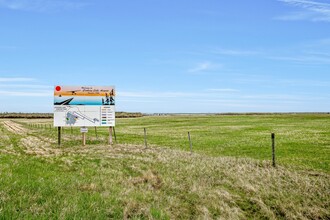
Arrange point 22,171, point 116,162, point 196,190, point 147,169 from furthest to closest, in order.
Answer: point 116,162, point 147,169, point 22,171, point 196,190

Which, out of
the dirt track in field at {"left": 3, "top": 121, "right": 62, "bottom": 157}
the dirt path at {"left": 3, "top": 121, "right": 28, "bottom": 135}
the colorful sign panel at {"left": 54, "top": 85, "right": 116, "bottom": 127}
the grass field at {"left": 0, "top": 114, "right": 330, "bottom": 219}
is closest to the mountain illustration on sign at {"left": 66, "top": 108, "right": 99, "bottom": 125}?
the colorful sign panel at {"left": 54, "top": 85, "right": 116, "bottom": 127}

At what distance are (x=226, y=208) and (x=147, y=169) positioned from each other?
6.65 meters

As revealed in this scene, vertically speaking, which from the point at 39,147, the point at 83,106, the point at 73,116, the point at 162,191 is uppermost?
the point at 83,106

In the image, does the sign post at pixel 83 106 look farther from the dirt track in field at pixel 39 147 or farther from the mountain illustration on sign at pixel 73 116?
the dirt track in field at pixel 39 147

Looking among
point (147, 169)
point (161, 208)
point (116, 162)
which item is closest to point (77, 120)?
point (116, 162)

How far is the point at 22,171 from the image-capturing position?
14305mm

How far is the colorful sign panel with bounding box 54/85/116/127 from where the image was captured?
105 ft

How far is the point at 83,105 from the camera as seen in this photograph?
3241 centimetres

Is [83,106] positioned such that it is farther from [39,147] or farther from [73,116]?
[39,147]

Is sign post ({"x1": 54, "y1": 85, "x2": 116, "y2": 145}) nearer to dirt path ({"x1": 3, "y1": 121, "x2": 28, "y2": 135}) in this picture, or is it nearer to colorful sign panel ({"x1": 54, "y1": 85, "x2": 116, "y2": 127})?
colorful sign panel ({"x1": 54, "y1": 85, "x2": 116, "y2": 127})

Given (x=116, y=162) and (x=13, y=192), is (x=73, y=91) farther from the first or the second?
(x=13, y=192)

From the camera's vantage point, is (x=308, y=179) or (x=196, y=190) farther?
(x=308, y=179)

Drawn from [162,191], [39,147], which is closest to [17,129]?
[39,147]

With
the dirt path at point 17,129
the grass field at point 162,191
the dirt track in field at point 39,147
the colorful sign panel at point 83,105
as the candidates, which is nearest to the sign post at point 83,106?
the colorful sign panel at point 83,105
